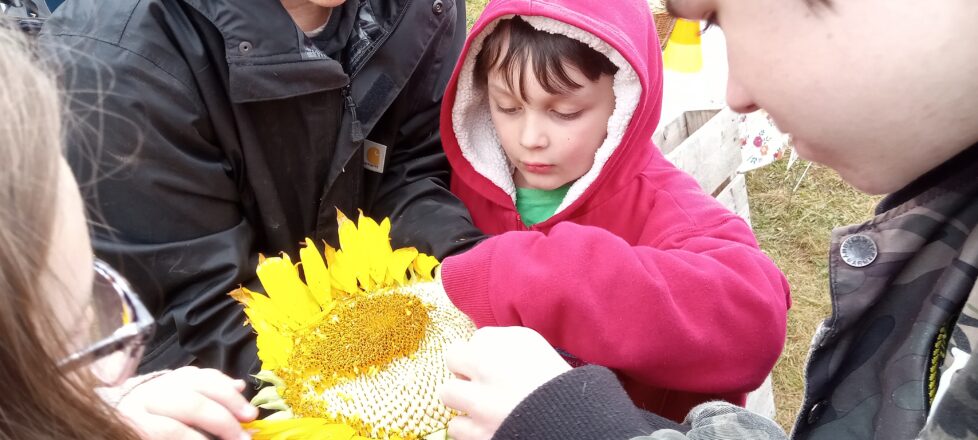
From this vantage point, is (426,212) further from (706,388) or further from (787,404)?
(787,404)

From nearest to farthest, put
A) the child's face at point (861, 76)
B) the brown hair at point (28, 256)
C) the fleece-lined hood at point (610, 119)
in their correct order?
the brown hair at point (28, 256) → the child's face at point (861, 76) → the fleece-lined hood at point (610, 119)

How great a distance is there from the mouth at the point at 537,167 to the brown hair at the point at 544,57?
0.19 m

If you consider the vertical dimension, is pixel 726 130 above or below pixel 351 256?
below

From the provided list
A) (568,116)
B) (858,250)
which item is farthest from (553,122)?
(858,250)

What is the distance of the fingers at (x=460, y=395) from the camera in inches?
42.6

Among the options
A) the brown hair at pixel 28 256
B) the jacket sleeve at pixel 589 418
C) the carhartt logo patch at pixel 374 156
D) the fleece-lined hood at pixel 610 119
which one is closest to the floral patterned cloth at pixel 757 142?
the fleece-lined hood at pixel 610 119

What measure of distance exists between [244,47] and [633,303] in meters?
0.97

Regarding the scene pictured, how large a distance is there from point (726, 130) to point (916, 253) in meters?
1.60

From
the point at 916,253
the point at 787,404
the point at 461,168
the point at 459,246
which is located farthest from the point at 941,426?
the point at 787,404

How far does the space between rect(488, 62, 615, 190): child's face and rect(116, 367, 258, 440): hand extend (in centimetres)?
90

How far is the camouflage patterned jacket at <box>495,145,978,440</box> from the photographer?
3.21ft

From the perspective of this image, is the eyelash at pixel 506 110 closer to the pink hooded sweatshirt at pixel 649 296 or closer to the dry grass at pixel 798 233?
the pink hooded sweatshirt at pixel 649 296

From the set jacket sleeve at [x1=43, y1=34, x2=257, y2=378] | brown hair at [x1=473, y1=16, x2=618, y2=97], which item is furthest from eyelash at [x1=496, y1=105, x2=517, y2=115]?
jacket sleeve at [x1=43, y1=34, x2=257, y2=378]

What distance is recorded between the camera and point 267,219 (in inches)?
70.6
